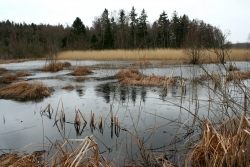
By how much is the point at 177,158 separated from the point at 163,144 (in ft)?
1.52

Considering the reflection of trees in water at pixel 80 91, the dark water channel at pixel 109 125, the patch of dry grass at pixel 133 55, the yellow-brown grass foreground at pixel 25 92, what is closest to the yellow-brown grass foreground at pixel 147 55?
the patch of dry grass at pixel 133 55

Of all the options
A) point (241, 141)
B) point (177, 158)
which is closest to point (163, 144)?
point (177, 158)

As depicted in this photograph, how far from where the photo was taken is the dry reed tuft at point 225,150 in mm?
2057

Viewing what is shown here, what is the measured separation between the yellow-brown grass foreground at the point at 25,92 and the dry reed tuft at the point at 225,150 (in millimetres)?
5476

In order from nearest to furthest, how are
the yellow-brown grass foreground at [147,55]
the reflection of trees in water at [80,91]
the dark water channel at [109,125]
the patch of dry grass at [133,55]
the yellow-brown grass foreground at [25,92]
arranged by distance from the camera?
1. the dark water channel at [109,125]
2. the yellow-brown grass foreground at [25,92]
3. the reflection of trees in water at [80,91]
4. the yellow-brown grass foreground at [147,55]
5. the patch of dry grass at [133,55]

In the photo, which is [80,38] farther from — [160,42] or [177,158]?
[177,158]

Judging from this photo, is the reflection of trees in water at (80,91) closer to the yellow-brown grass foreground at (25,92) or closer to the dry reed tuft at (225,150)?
the yellow-brown grass foreground at (25,92)

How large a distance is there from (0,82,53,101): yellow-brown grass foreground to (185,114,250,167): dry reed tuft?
5476 mm

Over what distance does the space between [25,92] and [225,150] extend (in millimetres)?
6312

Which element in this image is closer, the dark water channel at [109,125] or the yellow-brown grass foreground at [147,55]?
the dark water channel at [109,125]

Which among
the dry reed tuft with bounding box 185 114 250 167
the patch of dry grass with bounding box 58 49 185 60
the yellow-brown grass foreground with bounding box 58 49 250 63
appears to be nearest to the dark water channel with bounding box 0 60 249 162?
the dry reed tuft with bounding box 185 114 250 167

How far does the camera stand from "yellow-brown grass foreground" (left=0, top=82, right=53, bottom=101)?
6.73m

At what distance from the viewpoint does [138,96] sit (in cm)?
654

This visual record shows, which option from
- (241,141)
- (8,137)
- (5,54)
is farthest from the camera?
(5,54)
